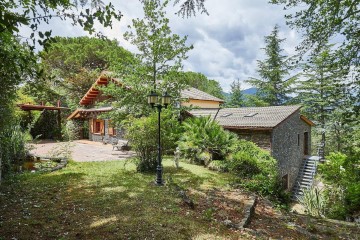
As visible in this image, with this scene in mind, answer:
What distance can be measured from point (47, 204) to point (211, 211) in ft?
13.0

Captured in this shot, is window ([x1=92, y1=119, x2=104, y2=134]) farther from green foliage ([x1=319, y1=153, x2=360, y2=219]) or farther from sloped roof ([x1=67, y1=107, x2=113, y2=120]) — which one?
green foliage ([x1=319, y1=153, x2=360, y2=219])

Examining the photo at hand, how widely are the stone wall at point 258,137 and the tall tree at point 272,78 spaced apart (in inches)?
669

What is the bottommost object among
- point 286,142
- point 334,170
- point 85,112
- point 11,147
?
point 334,170

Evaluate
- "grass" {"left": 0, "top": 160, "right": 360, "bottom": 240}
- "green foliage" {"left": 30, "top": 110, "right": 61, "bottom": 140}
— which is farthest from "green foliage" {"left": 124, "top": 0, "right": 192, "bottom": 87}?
"green foliage" {"left": 30, "top": 110, "right": 61, "bottom": 140}

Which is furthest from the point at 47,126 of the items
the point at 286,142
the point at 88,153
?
the point at 286,142

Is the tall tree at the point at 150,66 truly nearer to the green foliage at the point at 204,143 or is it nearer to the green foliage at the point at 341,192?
the green foliage at the point at 204,143

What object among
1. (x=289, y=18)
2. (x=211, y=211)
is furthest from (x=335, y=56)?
(x=211, y=211)

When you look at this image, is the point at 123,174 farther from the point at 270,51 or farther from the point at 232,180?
the point at 270,51

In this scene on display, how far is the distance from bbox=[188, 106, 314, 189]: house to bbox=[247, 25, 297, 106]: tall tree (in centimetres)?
1107

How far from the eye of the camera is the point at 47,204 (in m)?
6.12

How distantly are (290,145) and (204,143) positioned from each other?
7.78 m

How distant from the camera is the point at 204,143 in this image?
43.9ft

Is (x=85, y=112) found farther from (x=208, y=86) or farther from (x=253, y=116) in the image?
(x=208, y=86)

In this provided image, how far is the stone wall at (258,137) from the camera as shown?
15.1 meters
